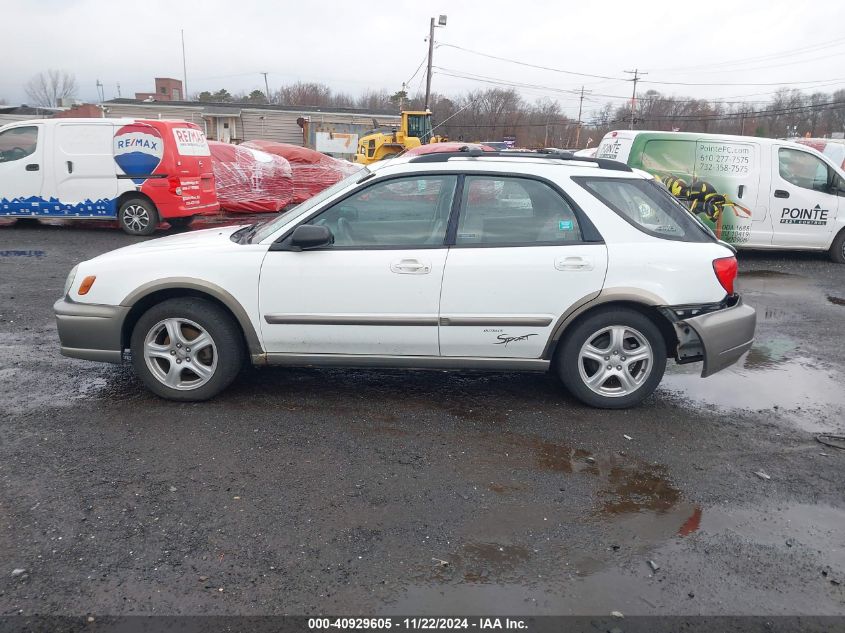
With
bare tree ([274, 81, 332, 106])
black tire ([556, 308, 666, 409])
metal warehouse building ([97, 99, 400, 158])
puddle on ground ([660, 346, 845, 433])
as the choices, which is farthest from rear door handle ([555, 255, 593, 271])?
bare tree ([274, 81, 332, 106])

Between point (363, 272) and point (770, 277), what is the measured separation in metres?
7.74

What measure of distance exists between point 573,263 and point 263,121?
44552 mm

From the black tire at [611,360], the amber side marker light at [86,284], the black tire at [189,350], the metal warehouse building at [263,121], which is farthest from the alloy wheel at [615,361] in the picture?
the metal warehouse building at [263,121]

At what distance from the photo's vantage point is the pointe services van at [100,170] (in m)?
11.8

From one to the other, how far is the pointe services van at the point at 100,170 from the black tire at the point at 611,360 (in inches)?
382

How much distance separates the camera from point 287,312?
4422 mm

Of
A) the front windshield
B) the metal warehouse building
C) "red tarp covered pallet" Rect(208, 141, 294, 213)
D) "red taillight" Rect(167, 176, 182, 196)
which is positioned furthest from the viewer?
the metal warehouse building

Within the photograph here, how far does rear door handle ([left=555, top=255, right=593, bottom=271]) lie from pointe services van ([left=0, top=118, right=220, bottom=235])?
378 inches

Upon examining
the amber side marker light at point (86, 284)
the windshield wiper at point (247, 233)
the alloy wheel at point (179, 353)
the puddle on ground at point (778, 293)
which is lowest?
the puddle on ground at point (778, 293)

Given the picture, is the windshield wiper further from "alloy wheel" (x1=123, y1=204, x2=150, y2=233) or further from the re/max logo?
"alloy wheel" (x1=123, y1=204, x2=150, y2=233)

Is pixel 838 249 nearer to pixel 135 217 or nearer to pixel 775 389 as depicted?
pixel 775 389

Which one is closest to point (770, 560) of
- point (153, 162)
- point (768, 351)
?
point (768, 351)

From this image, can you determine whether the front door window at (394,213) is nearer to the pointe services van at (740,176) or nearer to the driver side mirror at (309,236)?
the driver side mirror at (309,236)

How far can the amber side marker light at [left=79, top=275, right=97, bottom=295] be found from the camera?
4527mm
